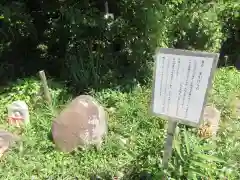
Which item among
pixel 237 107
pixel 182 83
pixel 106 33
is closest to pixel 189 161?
pixel 182 83

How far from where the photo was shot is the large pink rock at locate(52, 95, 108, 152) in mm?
3438

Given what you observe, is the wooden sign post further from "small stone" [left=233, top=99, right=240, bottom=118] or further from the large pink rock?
"small stone" [left=233, top=99, right=240, bottom=118]

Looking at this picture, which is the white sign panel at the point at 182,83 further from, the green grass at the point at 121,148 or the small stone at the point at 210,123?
the small stone at the point at 210,123

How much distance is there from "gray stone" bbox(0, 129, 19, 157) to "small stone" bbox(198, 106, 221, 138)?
1.87 meters

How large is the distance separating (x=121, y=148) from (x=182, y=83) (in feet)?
4.34

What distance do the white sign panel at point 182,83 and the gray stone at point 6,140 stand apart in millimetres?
1688

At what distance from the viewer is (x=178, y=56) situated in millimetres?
2338

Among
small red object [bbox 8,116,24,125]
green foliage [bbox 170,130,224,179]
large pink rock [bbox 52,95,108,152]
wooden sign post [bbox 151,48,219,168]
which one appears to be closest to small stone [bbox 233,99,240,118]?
green foliage [bbox 170,130,224,179]

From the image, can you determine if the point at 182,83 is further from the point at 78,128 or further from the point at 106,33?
the point at 106,33

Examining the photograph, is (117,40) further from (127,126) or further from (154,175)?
(154,175)

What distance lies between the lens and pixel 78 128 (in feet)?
11.3

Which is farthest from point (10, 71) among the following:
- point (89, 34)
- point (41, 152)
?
point (41, 152)

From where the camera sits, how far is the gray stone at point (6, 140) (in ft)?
11.4

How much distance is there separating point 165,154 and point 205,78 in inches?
29.8
